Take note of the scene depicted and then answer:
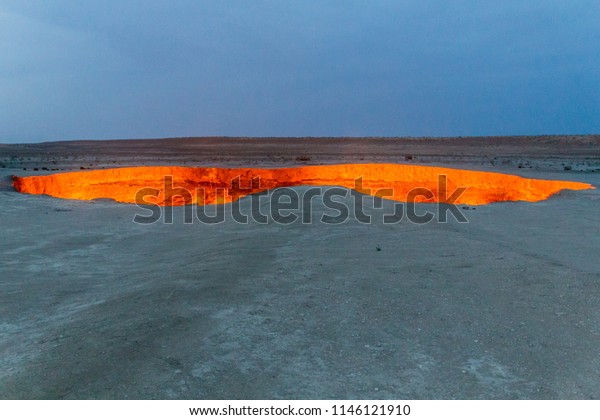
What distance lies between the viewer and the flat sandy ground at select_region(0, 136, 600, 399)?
301 cm

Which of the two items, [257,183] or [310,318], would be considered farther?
[257,183]

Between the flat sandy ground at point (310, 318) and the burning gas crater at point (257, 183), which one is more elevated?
the burning gas crater at point (257, 183)

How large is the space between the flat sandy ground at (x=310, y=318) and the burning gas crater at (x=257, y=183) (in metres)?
10.4

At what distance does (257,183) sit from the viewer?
21.1 m

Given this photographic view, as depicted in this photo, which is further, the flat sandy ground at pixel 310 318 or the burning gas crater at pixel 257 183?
the burning gas crater at pixel 257 183

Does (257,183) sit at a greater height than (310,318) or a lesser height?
greater

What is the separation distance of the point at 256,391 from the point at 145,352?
97 centimetres

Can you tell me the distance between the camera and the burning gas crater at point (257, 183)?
58.4 ft

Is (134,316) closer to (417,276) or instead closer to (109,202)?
(417,276)

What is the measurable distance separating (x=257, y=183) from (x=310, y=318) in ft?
56.9

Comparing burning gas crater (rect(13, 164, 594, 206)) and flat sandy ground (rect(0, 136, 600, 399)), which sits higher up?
burning gas crater (rect(13, 164, 594, 206))

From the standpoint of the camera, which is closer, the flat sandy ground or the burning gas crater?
the flat sandy ground

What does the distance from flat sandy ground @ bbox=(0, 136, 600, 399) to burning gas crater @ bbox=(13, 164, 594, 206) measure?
411 inches

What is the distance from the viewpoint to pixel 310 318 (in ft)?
13.2
